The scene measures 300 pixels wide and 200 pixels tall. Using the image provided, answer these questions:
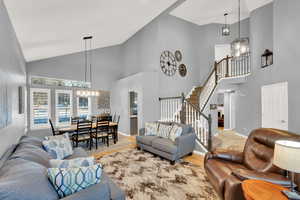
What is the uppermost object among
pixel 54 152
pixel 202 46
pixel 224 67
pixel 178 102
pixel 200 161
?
pixel 202 46

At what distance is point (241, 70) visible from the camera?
6238 millimetres

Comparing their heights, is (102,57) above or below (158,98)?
above

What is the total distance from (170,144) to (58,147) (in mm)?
2313

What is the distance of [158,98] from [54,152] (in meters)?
3.76

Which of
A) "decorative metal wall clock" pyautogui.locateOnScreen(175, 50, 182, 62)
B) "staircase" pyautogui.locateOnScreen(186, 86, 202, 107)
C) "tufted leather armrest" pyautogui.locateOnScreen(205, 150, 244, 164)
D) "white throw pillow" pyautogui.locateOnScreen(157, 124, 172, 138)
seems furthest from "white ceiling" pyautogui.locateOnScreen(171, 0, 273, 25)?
"tufted leather armrest" pyautogui.locateOnScreen(205, 150, 244, 164)

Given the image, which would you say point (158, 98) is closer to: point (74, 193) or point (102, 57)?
point (102, 57)

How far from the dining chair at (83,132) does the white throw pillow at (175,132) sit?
7.89ft

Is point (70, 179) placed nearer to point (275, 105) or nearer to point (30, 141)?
point (30, 141)

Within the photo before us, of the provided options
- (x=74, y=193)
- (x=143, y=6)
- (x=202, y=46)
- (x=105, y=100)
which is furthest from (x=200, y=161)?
(x=202, y=46)

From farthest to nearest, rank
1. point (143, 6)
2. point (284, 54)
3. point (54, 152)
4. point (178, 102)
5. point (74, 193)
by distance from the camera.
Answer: point (178, 102)
point (143, 6)
point (284, 54)
point (54, 152)
point (74, 193)

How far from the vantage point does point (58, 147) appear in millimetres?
2602

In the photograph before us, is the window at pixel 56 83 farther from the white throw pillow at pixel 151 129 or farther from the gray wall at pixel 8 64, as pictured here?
the white throw pillow at pixel 151 129

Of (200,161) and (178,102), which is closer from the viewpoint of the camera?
(200,161)

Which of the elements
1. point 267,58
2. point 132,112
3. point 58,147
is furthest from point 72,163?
point 267,58
